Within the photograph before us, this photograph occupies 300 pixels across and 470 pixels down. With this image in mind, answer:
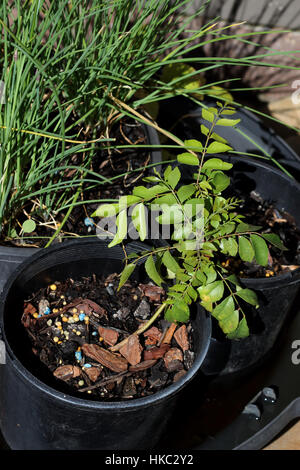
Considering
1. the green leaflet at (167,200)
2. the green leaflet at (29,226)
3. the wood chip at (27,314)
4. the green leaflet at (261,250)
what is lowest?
the wood chip at (27,314)

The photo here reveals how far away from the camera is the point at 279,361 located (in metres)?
1.25

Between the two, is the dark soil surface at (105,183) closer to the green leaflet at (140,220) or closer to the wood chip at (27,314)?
the wood chip at (27,314)

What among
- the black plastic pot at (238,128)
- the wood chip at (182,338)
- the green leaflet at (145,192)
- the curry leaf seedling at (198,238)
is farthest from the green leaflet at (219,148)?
the black plastic pot at (238,128)

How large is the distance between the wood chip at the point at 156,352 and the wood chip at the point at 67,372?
0.38 ft

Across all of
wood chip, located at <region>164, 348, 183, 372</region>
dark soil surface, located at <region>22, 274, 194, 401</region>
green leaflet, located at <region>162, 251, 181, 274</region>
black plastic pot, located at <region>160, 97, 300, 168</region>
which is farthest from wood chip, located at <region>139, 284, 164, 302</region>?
black plastic pot, located at <region>160, 97, 300, 168</region>

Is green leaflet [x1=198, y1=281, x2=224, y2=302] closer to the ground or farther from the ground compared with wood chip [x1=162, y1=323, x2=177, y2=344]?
farther from the ground

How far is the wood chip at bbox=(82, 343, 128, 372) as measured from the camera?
93 centimetres

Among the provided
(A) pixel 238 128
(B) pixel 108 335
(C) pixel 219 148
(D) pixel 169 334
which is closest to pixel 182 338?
(D) pixel 169 334

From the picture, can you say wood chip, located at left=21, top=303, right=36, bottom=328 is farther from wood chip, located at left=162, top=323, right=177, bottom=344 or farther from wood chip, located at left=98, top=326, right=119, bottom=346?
wood chip, located at left=162, top=323, right=177, bottom=344

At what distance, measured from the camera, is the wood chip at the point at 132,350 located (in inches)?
37.0

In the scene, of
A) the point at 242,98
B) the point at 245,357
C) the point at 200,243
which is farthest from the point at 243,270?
the point at 242,98

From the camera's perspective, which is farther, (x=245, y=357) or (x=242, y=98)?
(x=242, y=98)

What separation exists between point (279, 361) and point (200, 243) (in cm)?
51
